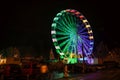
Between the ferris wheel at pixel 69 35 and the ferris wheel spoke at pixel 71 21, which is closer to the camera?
the ferris wheel at pixel 69 35

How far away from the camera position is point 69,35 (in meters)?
54.2

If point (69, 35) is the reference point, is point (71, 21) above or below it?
above

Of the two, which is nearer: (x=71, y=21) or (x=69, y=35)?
(x=69, y=35)

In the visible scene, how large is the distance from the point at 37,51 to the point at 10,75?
64.2m

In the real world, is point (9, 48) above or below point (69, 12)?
below

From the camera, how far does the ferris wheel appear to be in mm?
52919

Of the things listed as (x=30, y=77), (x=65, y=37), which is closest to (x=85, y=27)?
(x=65, y=37)

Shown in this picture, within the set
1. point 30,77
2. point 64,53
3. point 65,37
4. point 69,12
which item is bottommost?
point 30,77

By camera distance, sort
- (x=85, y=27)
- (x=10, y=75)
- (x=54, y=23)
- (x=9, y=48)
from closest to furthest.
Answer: (x=10, y=75) < (x=54, y=23) < (x=85, y=27) < (x=9, y=48)

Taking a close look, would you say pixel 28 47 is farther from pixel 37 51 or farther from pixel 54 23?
pixel 54 23

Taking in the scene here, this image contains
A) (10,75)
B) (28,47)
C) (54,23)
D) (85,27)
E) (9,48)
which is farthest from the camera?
(28,47)

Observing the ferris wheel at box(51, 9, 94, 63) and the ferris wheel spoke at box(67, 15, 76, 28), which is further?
the ferris wheel spoke at box(67, 15, 76, 28)

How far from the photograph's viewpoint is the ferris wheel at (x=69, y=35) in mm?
52919

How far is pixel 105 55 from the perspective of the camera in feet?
283
